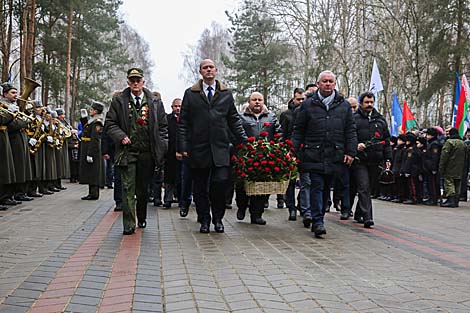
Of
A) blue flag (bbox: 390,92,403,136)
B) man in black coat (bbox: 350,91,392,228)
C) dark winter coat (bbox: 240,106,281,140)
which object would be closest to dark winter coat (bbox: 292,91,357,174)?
man in black coat (bbox: 350,91,392,228)

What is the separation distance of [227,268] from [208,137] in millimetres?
2363

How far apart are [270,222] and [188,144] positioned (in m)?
2.15

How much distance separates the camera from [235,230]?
779 centimetres

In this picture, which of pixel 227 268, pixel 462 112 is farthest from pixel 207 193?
pixel 462 112

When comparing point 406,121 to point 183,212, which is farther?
point 406,121

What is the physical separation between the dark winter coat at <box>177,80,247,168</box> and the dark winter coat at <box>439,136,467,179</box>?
861 cm

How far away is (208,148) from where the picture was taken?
23.8 ft

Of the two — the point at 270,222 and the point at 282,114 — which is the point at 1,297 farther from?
the point at 282,114

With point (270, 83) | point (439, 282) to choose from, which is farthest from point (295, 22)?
point (439, 282)

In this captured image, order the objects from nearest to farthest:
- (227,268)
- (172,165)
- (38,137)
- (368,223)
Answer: (227,268)
(368,223)
(172,165)
(38,137)

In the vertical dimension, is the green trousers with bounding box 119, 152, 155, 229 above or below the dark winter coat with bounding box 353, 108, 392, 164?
below

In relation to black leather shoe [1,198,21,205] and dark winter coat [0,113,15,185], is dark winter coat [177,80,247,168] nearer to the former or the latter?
dark winter coat [0,113,15,185]

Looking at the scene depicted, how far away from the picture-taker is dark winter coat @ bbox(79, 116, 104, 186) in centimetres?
1203

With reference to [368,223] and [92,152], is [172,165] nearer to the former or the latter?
[92,152]
